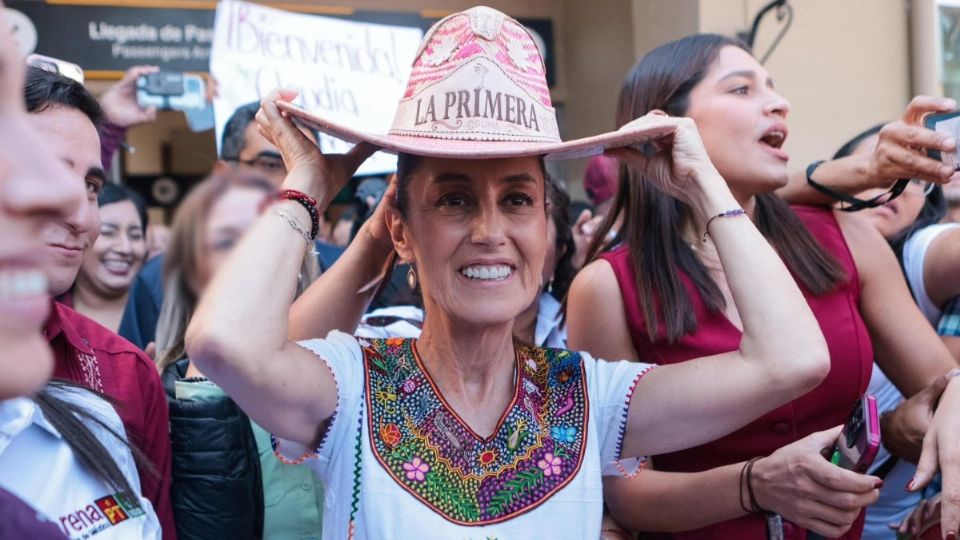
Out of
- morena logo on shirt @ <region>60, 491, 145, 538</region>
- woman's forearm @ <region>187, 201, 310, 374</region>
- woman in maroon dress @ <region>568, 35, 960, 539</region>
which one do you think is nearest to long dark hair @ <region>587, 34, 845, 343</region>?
woman in maroon dress @ <region>568, 35, 960, 539</region>

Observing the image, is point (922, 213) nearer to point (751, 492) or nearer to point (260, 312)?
point (751, 492)

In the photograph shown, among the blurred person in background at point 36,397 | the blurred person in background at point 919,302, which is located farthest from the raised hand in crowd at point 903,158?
the blurred person in background at point 36,397

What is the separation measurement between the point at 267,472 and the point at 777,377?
1.17 m

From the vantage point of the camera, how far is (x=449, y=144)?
6.05ft

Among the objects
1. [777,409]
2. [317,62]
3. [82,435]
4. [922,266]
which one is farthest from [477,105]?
[317,62]

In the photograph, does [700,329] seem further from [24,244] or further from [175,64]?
[175,64]

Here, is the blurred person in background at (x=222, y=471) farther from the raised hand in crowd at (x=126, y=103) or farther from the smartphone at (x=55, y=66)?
the raised hand in crowd at (x=126, y=103)

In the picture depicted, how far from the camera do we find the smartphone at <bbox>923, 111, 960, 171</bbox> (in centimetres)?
225

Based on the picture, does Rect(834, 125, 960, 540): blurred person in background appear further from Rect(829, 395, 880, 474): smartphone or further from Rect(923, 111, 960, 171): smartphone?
Rect(829, 395, 880, 474): smartphone

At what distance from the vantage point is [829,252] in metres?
2.47

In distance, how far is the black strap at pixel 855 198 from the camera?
2453mm

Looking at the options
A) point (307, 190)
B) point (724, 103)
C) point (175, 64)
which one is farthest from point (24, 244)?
point (175, 64)

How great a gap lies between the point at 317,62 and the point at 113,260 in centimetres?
127

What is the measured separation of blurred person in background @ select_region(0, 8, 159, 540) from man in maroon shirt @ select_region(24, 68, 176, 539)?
9.5 inches
